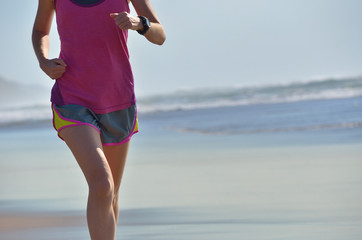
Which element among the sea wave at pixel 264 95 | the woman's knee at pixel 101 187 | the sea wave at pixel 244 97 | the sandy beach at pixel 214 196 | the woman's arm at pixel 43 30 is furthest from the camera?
the sea wave at pixel 264 95

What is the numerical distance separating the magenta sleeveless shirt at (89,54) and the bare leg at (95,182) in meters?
0.18

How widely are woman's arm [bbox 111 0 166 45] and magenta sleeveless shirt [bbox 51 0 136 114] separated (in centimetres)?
12

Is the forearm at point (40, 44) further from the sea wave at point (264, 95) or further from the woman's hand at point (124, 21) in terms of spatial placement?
the sea wave at point (264, 95)

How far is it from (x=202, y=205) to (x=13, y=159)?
397cm

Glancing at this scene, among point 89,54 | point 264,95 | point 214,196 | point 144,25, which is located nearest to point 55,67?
point 89,54

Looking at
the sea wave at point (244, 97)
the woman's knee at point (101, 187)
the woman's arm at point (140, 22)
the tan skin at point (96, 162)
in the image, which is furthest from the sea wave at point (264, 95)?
the woman's knee at point (101, 187)

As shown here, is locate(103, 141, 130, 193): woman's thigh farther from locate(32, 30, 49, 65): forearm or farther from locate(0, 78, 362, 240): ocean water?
locate(0, 78, 362, 240): ocean water

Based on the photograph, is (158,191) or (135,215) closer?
(135,215)

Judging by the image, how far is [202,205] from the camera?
475 centimetres

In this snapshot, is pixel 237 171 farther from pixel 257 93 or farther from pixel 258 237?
pixel 257 93

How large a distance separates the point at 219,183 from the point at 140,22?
9.70 feet

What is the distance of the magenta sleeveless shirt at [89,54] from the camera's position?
2.88 meters

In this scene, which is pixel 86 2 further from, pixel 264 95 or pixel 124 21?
pixel 264 95

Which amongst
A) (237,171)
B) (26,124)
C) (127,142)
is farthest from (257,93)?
(127,142)
